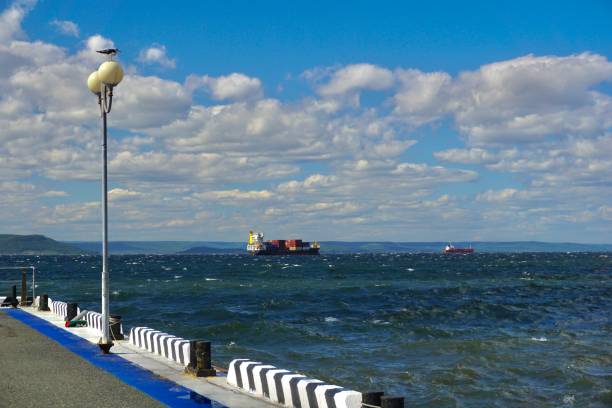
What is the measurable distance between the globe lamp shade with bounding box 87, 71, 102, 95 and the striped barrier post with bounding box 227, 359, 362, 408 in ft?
30.4

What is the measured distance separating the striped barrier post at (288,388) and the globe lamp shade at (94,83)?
9.27 m

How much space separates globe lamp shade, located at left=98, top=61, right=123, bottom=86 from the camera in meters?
19.8

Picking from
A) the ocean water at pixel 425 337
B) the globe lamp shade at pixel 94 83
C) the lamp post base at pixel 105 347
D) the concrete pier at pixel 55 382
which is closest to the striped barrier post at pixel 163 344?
the lamp post base at pixel 105 347

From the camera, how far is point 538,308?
5300 centimetres

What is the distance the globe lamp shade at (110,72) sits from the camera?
65.0 feet

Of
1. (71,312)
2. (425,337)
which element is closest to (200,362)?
(71,312)

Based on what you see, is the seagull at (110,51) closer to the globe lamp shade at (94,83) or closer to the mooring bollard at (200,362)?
the globe lamp shade at (94,83)

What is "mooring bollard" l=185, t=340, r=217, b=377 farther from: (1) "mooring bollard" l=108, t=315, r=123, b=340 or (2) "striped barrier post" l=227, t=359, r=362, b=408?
(1) "mooring bollard" l=108, t=315, r=123, b=340

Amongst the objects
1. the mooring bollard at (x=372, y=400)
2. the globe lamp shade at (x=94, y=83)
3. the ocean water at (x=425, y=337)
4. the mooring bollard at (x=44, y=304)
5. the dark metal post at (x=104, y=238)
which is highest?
the globe lamp shade at (x=94, y=83)

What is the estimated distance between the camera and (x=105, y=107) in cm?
2066

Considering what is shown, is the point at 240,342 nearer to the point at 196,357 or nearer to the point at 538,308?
the point at 196,357

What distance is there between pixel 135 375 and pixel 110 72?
8181mm

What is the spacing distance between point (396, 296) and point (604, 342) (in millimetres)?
33883

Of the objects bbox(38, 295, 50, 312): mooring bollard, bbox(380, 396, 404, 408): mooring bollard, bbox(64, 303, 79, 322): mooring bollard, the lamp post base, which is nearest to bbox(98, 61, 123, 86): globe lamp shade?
the lamp post base
